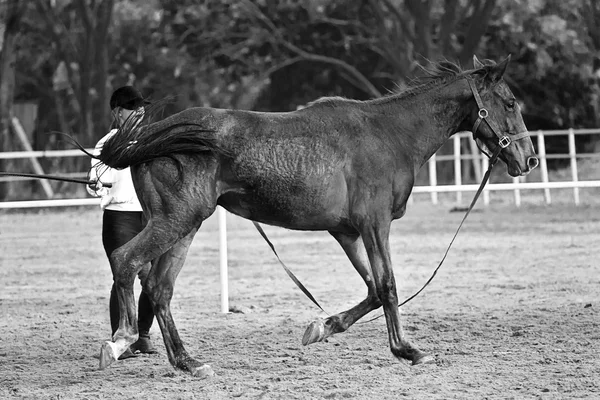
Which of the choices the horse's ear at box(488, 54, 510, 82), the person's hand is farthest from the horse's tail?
the horse's ear at box(488, 54, 510, 82)

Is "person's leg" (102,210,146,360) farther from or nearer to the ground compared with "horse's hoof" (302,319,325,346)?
farther from the ground

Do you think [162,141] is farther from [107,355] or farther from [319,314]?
[319,314]

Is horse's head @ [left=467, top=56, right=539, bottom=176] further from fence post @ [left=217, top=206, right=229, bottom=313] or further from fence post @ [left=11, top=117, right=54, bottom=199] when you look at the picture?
fence post @ [left=11, top=117, right=54, bottom=199]

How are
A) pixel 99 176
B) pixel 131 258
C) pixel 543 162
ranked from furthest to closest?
pixel 543 162 → pixel 99 176 → pixel 131 258

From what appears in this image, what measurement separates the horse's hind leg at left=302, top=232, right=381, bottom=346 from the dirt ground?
0.64 ft

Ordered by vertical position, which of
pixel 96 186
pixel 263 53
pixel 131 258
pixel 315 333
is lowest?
pixel 315 333

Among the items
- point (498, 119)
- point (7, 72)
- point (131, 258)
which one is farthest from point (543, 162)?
point (131, 258)

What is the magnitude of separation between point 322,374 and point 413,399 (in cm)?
91

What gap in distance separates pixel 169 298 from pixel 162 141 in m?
1.04

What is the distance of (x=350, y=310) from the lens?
696 centimetres

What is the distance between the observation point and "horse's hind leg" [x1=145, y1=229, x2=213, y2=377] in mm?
6457

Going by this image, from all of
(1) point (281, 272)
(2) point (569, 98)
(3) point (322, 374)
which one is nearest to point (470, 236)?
(1) point (281, 272)

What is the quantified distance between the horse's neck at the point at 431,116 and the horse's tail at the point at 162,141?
134cm

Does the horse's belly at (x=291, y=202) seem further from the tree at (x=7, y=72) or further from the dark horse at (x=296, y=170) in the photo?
the tree at (x=7, y=72)
